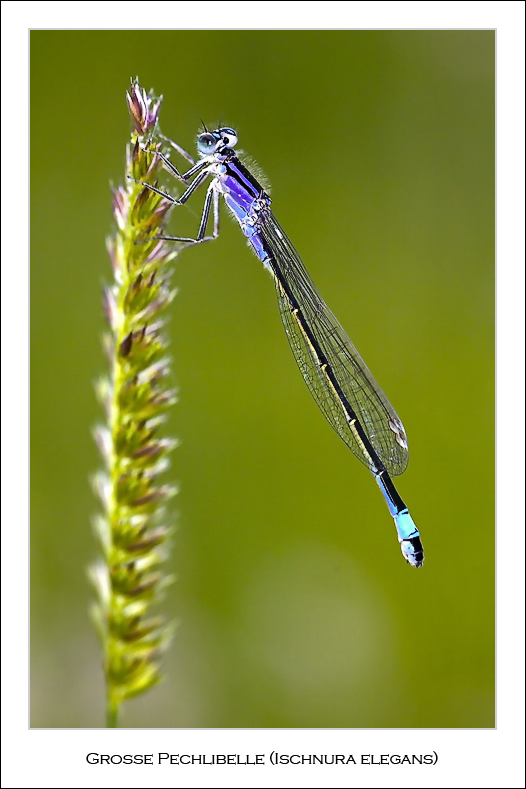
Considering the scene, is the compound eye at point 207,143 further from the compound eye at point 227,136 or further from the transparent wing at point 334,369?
the transparent wing at point 334,369

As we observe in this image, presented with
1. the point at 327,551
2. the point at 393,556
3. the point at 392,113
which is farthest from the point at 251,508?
the point at 392,113

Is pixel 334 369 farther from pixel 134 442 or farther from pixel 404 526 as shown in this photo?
pixel 134 442

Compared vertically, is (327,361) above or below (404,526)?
above

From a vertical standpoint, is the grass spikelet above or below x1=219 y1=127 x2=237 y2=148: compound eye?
below

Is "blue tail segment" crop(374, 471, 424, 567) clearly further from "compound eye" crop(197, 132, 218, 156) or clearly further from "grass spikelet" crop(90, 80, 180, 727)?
"compound eye" crop(197, 132, 218, 156)

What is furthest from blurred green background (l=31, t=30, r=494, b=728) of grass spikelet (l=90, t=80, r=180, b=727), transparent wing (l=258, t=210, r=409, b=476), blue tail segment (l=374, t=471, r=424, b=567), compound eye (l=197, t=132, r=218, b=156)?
grass spikelet (l=90, t=80, r=180, b=727)

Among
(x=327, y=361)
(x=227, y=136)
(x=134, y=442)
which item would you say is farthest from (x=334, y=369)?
(x=134, y=442)
